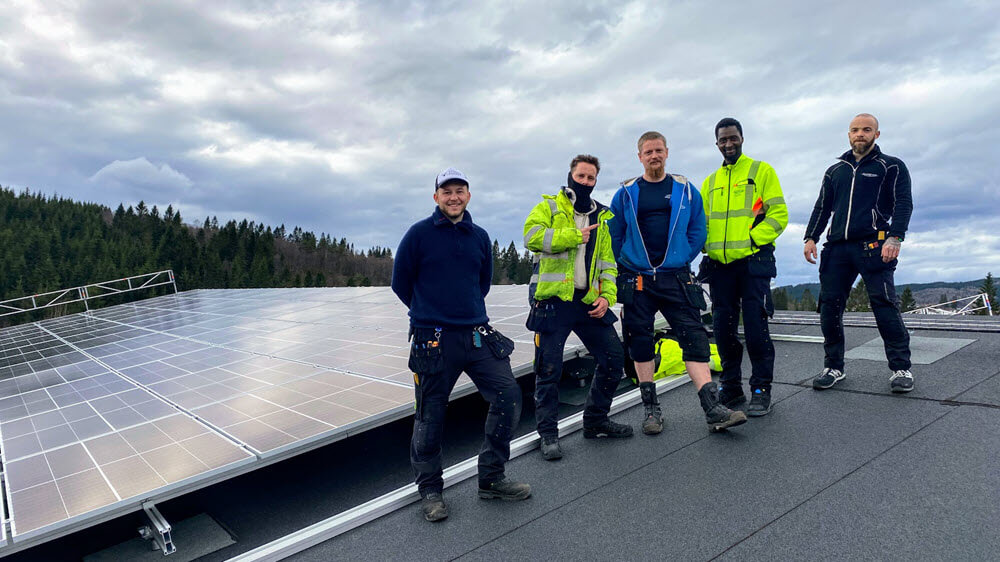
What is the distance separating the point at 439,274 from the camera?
128 inches

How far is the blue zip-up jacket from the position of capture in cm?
395

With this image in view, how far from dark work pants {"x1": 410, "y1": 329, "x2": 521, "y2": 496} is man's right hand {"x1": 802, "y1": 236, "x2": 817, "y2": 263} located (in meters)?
3.11

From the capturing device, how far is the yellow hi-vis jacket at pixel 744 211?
414 cm

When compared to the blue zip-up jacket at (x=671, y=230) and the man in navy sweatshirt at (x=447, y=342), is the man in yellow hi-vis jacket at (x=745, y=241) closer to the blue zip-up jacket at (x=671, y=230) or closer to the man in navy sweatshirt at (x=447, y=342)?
the blue zip-up jacket at (x=671, y=230)

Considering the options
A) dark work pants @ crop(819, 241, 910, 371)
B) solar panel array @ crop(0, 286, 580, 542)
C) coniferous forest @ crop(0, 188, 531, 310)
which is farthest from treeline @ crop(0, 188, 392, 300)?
dark work pants @ crop(819, 241, 910, 371)

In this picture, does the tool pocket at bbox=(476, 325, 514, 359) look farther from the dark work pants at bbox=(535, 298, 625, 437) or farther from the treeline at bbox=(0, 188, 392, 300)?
the treeline at bbox=(0, 188, 392, 300)

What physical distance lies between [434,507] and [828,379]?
142 inches

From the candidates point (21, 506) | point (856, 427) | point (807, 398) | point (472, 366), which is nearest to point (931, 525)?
point (856, 427)

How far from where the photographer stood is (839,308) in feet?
15.6

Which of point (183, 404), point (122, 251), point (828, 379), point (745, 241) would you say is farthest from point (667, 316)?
point (122, 251)

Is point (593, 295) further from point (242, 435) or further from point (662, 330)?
point (662, 330)

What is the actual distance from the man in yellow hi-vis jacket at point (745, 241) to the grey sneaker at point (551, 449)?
5.26ft

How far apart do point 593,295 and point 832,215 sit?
2.55m

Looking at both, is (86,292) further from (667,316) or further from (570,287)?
(667,316)
